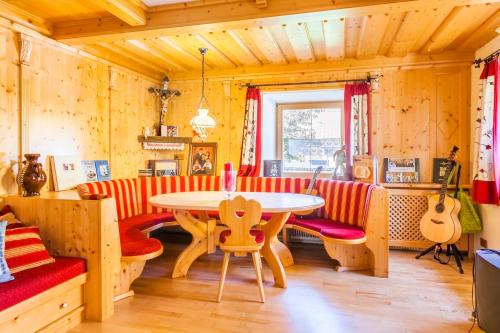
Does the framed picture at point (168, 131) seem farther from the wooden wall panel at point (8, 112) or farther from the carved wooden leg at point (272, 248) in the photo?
the carved wooden leg at point (272, 248)

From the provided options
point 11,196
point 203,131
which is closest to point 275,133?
point 203,131

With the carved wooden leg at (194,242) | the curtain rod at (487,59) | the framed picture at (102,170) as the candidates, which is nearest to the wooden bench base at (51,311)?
the carved wooden leg at (194,242)

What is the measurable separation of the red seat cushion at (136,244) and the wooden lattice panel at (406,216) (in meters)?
2.89

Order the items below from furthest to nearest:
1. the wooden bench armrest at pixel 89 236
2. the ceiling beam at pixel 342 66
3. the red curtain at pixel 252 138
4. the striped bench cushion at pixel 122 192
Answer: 1. the red curtain at pixel 252 138
2. the ceiling beam at pixel 342 66
3. the striped bench cushion at pixel 122 192
4. the wooden bench armrest at pixel 89 236

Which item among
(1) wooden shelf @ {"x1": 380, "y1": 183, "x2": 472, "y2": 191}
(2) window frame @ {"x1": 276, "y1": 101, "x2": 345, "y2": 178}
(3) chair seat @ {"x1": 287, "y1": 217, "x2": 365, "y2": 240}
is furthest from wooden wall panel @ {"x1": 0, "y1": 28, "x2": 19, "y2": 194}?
(1) wooden shelf @ {"x1": 380, "y1": 183, "x2": 472, "y2": 191}

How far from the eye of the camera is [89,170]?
358cm

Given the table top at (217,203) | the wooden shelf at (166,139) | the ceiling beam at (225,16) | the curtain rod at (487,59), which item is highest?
the ceiling beam at (225,16)

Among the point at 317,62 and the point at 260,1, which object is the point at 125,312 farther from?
the point at 317,62

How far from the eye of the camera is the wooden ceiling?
2.60 m

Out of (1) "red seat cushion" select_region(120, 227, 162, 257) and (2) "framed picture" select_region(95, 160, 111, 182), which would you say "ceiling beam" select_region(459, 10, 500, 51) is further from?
(2) "framed picture" select_region(95, 160, 111, 182)

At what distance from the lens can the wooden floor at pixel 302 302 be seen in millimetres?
2197

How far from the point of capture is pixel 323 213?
3.86 meters

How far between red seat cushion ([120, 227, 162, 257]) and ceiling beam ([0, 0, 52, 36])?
2061 mm

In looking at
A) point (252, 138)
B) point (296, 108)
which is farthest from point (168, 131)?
point (296, 108)
